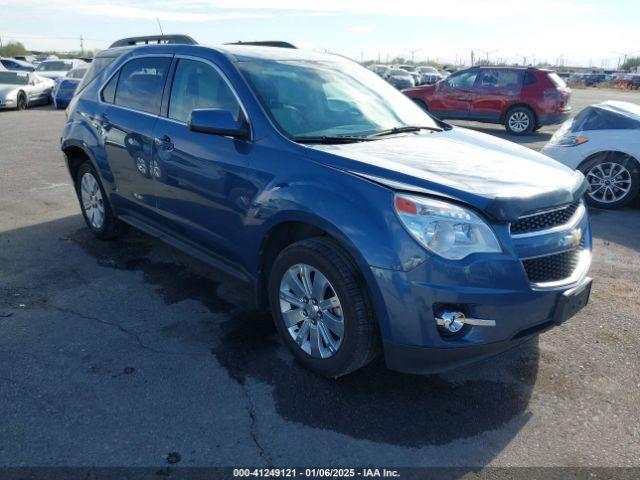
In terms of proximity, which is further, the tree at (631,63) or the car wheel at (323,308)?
the tree at (631,63)

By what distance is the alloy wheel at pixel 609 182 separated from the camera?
21.9 ft

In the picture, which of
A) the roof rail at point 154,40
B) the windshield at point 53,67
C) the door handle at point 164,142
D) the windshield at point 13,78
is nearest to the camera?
the door handle at point 164,142

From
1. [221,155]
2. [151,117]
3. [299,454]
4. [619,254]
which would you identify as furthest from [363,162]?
[619,254]

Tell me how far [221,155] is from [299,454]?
1.94m

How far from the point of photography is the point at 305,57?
4070 millimetres

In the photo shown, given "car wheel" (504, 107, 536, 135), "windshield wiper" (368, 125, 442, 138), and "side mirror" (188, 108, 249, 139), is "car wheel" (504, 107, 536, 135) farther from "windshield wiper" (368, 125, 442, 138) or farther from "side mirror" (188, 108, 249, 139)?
"side mirror" (188, 108, 249, 139)

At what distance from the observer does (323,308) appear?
295 centimetres

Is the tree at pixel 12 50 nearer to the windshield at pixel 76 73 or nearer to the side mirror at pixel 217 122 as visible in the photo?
the windshield at pixel 76 73

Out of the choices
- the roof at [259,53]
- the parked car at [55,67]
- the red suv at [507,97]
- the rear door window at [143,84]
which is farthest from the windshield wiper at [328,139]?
the parked car at [55,67]

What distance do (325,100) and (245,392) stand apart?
205cm

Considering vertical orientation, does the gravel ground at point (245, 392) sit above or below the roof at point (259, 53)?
below

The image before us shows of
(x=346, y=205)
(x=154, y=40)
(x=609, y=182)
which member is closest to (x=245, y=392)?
(x=346, y=205)

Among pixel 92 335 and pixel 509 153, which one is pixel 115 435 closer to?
pixel 92 335

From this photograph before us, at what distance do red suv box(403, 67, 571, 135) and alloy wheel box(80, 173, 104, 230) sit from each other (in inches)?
448
